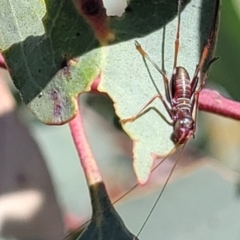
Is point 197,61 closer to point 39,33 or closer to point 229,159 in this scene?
point 39,33

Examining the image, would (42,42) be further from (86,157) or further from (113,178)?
(113,178)

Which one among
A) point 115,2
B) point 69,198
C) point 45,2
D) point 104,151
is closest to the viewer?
point 45,2

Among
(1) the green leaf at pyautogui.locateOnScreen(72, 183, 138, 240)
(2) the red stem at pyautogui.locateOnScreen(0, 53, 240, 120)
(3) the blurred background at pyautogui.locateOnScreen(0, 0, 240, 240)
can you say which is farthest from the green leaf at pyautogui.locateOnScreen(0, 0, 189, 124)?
(3) the blurred background at pyautogui.locateOnScreen(0, 0, 240, 240)

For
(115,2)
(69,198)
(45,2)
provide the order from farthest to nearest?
(69,198), (115,2), (45,2)

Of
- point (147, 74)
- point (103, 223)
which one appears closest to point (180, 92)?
point (147, 74)

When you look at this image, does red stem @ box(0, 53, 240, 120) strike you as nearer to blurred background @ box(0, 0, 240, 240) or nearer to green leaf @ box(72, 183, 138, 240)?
green leaf @ box(72, 183, 138, 240)

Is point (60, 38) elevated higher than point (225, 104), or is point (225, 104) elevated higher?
point (60, 38)

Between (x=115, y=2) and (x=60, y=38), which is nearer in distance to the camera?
(x=60, y=38)

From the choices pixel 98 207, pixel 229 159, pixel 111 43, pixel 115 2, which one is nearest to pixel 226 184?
pixel 229 159
